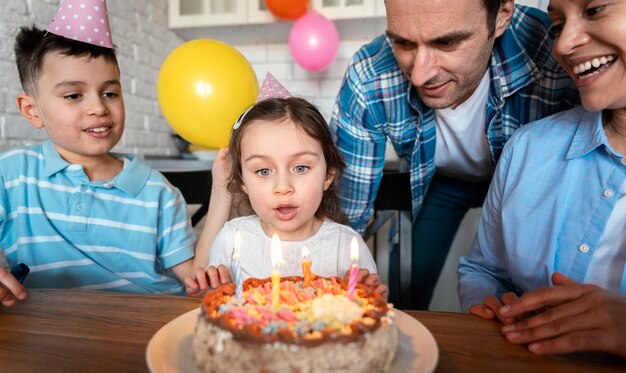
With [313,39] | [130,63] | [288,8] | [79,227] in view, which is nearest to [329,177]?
[79,227]

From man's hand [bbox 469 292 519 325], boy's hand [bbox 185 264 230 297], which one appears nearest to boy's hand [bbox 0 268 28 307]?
boy's hand [bbox 185 264 230 297]

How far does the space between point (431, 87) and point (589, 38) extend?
49 centimetres

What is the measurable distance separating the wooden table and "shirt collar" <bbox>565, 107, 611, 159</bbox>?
0.53 metres

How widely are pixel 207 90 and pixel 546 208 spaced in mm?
1209

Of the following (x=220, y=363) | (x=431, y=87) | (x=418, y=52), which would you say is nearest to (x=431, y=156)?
(x=431, y=87)

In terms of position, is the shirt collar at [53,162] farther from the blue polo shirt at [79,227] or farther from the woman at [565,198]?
the woman at [565,198]

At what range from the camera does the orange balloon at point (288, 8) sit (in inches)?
116

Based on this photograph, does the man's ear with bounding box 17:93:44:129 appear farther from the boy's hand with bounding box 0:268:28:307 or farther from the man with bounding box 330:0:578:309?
the man with bounding box 330:0:578:309

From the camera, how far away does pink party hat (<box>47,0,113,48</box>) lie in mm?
1379

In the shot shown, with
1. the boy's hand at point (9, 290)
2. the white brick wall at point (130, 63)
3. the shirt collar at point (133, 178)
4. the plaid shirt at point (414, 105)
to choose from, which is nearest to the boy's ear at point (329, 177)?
the plaid shirt at point (414, 105)

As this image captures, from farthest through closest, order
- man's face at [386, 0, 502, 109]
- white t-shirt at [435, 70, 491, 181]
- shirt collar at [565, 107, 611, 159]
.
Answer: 1. white t-shirt at [435, 70, 491, 181]
2. man's face at [386, 0, 502, 109]
3. shirt collar at [565, 107, 611, 159]

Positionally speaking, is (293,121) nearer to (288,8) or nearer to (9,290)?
(9,290)

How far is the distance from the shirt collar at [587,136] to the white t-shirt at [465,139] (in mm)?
458

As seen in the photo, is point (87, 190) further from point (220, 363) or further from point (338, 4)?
point (338, 4)
